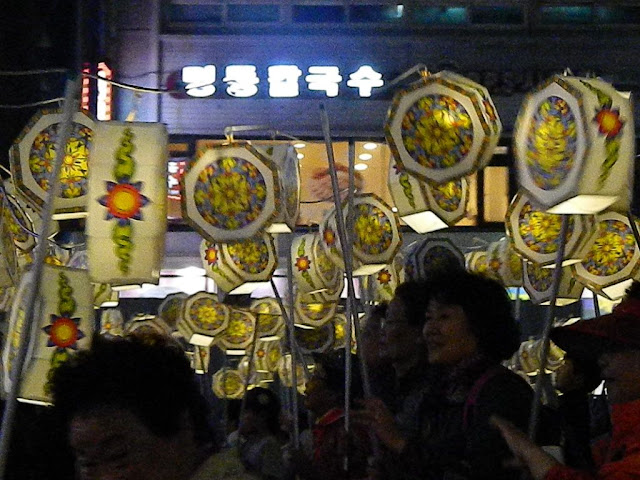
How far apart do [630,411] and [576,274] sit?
3992 millimetres

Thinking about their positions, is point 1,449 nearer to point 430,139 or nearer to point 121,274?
point 121,274


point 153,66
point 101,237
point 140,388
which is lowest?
point 140,388

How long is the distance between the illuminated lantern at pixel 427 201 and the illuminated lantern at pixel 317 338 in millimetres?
4667

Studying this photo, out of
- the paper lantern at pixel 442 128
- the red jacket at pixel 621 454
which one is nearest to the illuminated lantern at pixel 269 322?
the paper lantern at pixel 442 128

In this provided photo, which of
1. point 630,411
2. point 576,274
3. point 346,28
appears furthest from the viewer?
point 346,28

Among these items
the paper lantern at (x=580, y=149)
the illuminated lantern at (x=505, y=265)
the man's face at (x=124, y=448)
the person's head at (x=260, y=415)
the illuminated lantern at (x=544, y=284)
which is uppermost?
the paper lantern at (x=580, y=149)

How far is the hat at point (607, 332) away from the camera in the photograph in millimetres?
2836

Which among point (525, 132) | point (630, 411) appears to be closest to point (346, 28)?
point (525, 132)

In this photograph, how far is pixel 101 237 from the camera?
4.61 m

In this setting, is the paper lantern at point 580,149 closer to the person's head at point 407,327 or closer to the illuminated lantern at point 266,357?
the person's head at point 407,327

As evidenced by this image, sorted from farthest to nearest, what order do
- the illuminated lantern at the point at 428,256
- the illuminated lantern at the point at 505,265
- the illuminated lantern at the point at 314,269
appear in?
the illuminated lantern at the point at 505,265
the illuminated lantern at the point at 314,269
the illuminated lantern at the point at 428,256

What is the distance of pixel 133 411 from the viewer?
2064mm

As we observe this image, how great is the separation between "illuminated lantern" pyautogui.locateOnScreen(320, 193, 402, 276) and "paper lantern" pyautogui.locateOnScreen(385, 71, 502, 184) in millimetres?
1594

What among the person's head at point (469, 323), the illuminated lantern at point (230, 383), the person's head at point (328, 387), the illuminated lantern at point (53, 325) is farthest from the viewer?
the illuminated lantern at point (230, 383)
